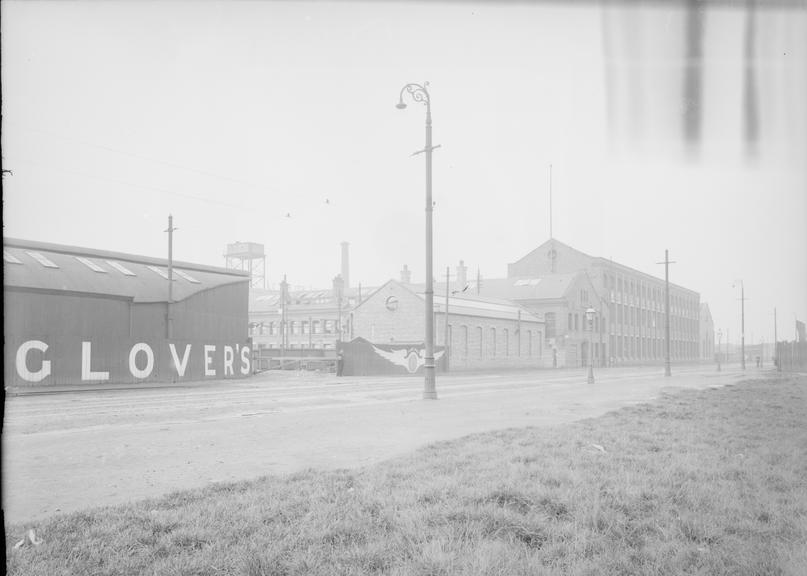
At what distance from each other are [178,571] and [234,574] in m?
0.31

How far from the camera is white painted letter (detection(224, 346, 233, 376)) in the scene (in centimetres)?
3170

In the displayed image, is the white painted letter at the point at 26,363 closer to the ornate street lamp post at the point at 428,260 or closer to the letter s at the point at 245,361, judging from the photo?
Answer: the letter s at the point at 245,361

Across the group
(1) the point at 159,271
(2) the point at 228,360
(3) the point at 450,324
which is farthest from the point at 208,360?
(3) the point at 450,324

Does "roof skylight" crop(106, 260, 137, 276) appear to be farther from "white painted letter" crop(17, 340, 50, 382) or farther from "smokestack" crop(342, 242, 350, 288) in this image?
"smokestack" crop(342, 242, 350, 288)

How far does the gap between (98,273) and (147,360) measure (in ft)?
13.9

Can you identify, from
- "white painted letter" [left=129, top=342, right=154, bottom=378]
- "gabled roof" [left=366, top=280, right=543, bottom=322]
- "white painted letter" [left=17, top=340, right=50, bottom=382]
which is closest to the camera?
"white painted letter" [left=17, top=340, right=50, bottom=382]

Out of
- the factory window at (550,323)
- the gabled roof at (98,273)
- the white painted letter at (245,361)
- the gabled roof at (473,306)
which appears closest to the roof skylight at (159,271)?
the gabled roof at (98,273)

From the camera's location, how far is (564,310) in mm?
62875

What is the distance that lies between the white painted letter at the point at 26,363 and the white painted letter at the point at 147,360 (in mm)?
3586

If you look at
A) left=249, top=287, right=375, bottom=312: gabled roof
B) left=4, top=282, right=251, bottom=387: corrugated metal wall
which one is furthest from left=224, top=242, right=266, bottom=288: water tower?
left=4, top=282, right=251, bottom=387: corrugated metal wall

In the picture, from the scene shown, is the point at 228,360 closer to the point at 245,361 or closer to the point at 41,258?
the point at 245,361

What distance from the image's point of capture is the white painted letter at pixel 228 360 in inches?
1248

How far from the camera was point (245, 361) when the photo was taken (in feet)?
109

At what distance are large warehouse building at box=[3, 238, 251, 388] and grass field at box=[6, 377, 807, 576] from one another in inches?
685
